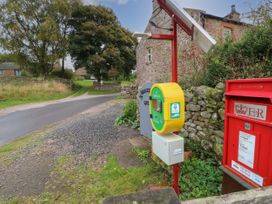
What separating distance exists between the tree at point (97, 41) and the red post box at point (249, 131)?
23618 mm

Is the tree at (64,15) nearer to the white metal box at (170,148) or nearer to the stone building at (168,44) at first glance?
the stone building at (168,44)

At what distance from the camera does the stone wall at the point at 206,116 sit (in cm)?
318

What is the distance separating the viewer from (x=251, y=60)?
3654 millimetres

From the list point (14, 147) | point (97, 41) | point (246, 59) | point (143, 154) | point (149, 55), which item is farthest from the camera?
point (97, 41)

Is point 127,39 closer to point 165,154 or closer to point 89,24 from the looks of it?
point 89,24

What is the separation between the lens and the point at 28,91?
17906 millimetres

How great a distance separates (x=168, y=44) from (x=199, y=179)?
10.3 metres

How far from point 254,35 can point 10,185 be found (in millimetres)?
5796

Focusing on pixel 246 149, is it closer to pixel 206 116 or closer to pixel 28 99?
pixel 206 116

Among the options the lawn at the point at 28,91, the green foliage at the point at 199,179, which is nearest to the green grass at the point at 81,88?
the lawn at the point at 28,91

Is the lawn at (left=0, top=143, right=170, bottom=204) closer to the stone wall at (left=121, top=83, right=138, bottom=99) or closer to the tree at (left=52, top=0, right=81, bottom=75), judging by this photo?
the stone wall at (left=121, top=83, right=138, bottom=99)

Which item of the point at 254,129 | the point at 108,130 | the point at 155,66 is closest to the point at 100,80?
the point at 155,66

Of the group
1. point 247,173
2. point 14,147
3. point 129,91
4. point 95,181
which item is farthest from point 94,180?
point 129,91

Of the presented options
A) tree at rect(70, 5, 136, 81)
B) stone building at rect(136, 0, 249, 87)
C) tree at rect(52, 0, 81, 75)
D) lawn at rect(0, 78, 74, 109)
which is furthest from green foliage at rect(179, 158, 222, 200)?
tree at rect(52, 0, 81, 75)
